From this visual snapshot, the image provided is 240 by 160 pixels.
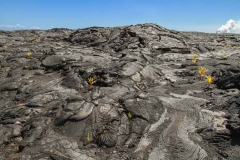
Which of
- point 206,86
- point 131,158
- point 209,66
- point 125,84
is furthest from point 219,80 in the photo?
point 131,158

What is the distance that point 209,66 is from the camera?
19.8 m

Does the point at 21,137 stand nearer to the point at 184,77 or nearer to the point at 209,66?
the point at 184,77

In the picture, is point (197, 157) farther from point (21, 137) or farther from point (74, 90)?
point (74, 90)

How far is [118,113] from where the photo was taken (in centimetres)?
1157

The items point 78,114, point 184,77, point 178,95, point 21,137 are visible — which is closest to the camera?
point 21,137

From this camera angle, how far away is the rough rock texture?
9.30m

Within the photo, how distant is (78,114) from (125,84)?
15.7 ft

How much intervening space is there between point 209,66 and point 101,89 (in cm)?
1079

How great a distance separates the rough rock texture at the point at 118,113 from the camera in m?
9.30

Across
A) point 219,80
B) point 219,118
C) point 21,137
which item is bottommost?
point 21,137

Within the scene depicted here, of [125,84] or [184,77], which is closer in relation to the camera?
[125,84]

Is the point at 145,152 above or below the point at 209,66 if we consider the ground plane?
below

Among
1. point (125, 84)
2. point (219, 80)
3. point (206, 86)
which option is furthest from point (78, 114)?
point (219, 80)

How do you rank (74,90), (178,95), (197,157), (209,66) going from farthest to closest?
(209,66), (74,90), (178,95), (197,157)
